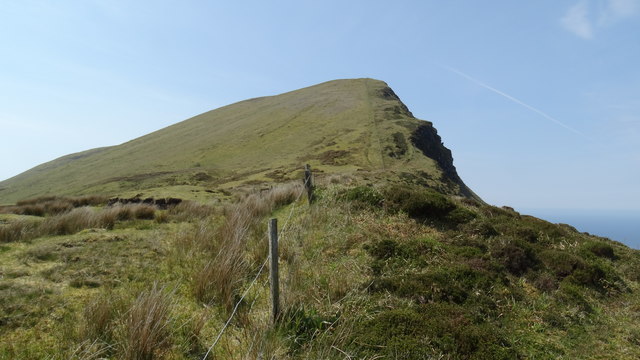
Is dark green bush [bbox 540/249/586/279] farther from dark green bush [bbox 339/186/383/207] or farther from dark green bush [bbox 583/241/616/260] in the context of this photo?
dark green bush [bbox 339/186/383/207]

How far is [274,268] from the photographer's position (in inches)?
169

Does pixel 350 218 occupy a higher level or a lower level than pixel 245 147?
lower

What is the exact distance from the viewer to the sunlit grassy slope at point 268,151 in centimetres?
4384

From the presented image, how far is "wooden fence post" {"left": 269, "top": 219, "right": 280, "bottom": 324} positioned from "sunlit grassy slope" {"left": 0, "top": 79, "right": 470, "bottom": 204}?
22.3 metres

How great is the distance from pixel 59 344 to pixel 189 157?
218 feet

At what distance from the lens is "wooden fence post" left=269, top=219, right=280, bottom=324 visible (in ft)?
13.9

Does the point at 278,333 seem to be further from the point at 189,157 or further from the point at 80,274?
the point at 189,157

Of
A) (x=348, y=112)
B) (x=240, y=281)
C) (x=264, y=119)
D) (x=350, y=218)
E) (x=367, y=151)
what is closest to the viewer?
(x=240, y=281)

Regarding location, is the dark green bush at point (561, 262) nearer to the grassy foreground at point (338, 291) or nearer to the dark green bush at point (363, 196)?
the grassy foreground at point (338, 291)

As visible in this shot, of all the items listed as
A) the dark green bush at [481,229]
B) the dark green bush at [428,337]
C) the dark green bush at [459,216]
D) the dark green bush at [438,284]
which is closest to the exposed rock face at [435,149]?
the dark green bush at [459,216]

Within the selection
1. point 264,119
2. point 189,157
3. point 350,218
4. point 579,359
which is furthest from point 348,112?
point 579,359

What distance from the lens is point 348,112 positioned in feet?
238

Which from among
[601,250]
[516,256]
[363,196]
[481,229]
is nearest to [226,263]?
[516,256]

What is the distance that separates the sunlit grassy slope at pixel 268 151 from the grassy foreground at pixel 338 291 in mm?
18498
